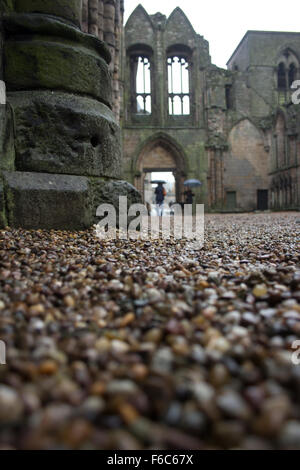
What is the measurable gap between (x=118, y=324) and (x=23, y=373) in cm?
42

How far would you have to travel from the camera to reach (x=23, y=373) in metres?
0.90

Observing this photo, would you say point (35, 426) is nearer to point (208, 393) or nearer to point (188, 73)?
point (208, 393)

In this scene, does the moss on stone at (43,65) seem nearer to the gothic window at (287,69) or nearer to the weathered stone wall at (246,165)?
the weathered stone wall at (246,165)

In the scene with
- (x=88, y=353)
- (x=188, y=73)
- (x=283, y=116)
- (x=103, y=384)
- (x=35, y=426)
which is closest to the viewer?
(x=35, y=426)

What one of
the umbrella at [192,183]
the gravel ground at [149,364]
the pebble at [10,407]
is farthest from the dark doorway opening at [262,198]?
the pebble at [10,407]

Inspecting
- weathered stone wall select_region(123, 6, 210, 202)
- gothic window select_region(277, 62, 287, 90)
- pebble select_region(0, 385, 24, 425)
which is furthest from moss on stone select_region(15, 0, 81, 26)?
gothic window select_region(277, 62, 287, 90)

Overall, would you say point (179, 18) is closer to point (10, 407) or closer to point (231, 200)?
point (231, 200)

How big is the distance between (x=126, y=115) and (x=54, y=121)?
64.3ft

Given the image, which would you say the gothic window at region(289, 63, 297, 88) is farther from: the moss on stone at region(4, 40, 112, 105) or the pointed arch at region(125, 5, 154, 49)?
the moss on stone at region(4, 40, 112, 105)

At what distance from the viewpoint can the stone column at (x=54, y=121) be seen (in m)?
3.40

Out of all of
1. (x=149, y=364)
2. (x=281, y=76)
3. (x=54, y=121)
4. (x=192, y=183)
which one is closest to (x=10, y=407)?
A: (x=149, y=364)

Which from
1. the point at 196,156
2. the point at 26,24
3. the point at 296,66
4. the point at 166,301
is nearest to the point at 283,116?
the point at 196,156

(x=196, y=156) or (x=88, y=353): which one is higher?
(x=196, y=156)

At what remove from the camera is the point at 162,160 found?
23.3 meters
